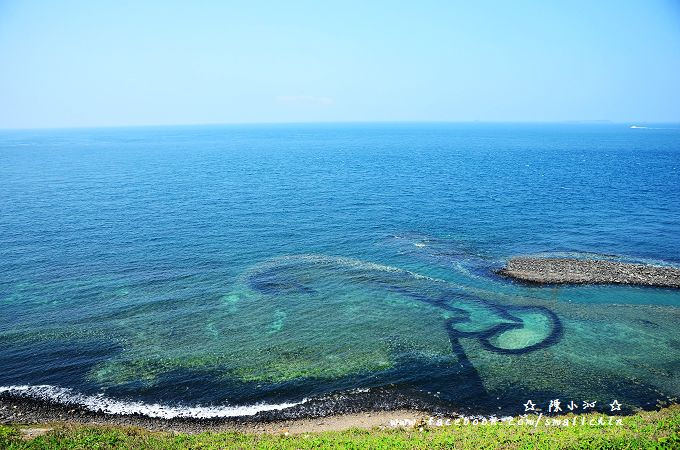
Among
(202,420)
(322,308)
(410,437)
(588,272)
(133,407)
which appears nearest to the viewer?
(410,437)

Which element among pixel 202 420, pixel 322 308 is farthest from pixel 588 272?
pixel 202 420

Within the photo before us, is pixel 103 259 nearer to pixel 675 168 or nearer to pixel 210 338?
pixel 210 338

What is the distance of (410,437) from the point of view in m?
34.8

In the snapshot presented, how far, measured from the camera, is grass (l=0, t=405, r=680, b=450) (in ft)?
103

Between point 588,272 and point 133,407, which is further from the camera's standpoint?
point 588,272

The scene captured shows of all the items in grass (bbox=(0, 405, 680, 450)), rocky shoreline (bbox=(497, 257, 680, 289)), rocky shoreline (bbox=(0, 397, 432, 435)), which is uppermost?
rocky shoreline (bbox=(497, 257, 680, 289))

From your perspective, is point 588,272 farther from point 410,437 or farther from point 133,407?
point 133,407

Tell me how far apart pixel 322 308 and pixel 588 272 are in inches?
1757

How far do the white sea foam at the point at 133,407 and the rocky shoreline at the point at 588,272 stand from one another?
4484 centimetres

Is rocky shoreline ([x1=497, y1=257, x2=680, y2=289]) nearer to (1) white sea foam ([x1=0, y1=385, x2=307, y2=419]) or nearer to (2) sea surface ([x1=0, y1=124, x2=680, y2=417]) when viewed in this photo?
(2) sea surface ([x1=0, y1=124, x2=680, y2=417])

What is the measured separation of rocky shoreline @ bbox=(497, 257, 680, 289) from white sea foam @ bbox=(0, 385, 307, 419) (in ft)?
147

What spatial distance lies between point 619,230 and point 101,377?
99528mm

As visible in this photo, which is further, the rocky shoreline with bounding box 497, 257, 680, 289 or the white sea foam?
the rocky shoreline with bounding box 497, 257, 680, 289

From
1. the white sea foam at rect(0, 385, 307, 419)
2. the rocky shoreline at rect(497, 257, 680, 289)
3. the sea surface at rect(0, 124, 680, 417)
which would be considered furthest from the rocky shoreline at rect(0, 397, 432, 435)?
the rocky shoreline at rect(497, 257, 680, 289)
